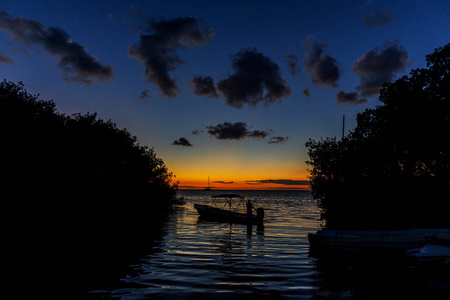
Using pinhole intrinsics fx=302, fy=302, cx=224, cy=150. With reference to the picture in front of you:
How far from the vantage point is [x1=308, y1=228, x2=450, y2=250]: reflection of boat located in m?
23.1

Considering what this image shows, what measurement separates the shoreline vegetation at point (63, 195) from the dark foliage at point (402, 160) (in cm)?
2170

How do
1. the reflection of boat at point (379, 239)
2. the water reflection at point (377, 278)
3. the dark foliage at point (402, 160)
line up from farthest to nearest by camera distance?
the dark foliage at point (402, 160)
the reflection of boat at point (379, 239)
the water reflection at point (377, 278)

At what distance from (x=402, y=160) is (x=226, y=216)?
91.2 feet

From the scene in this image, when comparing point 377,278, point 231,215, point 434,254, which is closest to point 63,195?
point 231,215

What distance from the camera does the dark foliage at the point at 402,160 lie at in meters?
30.6

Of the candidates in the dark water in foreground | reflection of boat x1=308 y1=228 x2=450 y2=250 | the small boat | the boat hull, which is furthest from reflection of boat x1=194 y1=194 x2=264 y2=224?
the small boat

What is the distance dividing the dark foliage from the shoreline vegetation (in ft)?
71.2

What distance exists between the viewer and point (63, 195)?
35531 millimetres

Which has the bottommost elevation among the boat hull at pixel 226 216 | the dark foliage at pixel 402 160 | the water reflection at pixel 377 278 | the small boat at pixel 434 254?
the boat hull at pixel 226 216

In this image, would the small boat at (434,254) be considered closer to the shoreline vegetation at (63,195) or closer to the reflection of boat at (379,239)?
the reflection of boat at (379,239)

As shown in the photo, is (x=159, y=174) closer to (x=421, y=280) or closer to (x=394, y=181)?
(x=394, y=181)

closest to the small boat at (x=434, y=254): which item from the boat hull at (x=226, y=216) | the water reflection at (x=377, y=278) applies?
the water reflection at (x=377, y=278)

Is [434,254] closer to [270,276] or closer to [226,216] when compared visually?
[270,276]

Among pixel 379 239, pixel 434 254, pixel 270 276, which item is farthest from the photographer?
pixel 379 239
